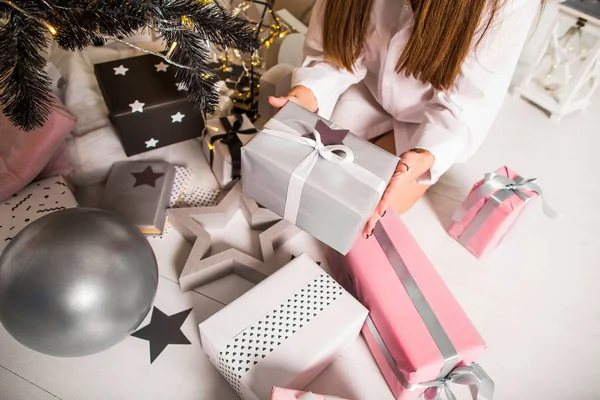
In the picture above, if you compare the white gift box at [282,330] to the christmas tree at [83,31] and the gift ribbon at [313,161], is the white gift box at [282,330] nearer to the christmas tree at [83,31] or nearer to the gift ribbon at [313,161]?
the gift ribbon at [313,161]

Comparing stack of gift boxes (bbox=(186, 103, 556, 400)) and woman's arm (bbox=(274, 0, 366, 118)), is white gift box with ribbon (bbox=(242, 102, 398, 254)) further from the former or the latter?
woman's arm (bbox=(274, 0, 366, 118))

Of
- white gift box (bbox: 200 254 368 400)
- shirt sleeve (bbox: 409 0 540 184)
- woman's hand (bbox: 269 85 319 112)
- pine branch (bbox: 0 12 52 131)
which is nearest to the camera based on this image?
pine branch (bbox: 0 12 52 131)

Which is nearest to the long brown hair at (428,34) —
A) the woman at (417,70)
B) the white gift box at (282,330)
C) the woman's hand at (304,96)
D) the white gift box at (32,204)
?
the woman at (417,70)

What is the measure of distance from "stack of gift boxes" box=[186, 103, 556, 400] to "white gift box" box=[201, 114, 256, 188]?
26 cm

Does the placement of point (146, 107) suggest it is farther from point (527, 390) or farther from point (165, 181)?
point (527, 390)

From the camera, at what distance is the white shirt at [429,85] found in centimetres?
92

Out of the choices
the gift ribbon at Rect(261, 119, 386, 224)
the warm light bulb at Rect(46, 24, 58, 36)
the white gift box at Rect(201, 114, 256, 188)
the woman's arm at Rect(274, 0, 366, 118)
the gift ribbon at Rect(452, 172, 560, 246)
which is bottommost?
the white gift box at Rect(201, 114, 256, 188)

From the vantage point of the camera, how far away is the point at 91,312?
29.3 inches

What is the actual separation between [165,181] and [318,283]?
0.48 m

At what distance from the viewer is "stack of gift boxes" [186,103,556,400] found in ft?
2.56

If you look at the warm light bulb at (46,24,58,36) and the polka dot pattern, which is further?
the polka dot pattern

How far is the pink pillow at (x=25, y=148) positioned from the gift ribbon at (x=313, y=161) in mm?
533

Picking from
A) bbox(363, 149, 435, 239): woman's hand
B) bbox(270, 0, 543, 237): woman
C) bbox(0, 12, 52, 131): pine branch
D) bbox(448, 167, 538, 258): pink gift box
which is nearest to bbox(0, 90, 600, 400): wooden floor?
bbox(448, 167, 538, 258): pink gift box

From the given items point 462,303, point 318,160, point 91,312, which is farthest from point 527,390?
point 91,312
